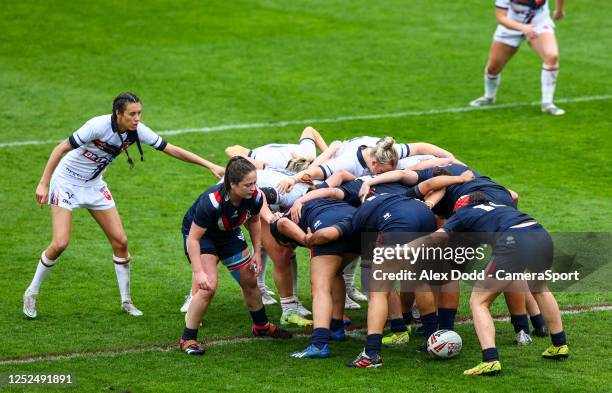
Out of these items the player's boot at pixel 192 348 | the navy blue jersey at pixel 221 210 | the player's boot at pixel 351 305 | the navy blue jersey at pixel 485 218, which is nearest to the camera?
the navy blue jersey at pixel 485 218

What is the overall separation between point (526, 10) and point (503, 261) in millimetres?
9222

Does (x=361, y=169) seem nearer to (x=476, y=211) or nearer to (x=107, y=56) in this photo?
(x=476, y=211)

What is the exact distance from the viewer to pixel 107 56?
20859mm

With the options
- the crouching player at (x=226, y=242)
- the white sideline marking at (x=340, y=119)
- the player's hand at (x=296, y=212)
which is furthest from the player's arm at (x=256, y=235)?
the white sideline marking at (x=340, y=119)

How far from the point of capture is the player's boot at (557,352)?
28.9ft

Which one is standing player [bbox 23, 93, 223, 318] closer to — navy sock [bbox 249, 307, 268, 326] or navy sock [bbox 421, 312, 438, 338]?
navy sock [bbox 249, 307, 268, 326]

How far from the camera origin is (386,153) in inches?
399

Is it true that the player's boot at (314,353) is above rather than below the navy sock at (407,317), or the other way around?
above

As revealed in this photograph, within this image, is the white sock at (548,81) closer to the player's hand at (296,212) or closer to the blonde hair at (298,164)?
the blonde hair at (298,164)

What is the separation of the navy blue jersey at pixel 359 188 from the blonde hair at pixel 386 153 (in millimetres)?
256

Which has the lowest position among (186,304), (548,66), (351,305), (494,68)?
(351,305)

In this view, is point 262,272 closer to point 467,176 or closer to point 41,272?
point 41,272

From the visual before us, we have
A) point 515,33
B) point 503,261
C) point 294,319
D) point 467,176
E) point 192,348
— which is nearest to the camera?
point 503,261

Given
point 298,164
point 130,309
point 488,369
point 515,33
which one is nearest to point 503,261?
point 488,369
